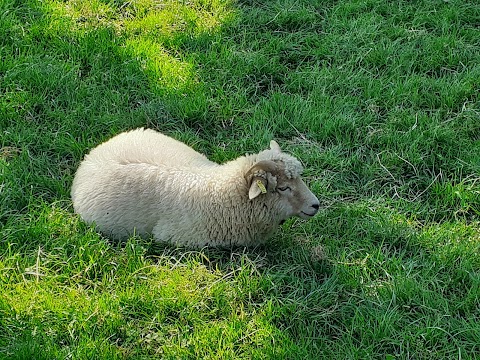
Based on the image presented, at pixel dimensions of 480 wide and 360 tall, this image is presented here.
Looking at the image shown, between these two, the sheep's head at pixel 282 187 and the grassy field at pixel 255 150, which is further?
the sheep's head at pixel 282 187

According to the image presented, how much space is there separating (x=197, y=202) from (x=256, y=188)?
430mm

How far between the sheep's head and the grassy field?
0.26m

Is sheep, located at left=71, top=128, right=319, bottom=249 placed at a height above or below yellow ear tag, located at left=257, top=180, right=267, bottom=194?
below

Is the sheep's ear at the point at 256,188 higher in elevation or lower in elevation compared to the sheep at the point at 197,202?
higher

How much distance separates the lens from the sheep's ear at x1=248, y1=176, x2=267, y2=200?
414cm

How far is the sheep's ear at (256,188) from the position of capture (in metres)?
4.14

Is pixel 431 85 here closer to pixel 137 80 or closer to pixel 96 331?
pixel 137 80

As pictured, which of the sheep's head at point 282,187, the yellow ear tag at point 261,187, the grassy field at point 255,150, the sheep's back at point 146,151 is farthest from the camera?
the sheep's back at point 146,151

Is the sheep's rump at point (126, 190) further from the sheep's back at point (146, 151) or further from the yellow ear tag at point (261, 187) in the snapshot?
the yellow ear tag at point (261, 187)

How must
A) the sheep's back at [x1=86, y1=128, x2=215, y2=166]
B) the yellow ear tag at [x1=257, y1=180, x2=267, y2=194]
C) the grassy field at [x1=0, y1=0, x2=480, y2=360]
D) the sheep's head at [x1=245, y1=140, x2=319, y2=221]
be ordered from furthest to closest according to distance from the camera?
the sheep's back at [x1=86, y1=128, x2=215, y2=166]
the sheep's head at [x1=245, y1=140, x2=319, y2=221]
the yellow ear tag at [x1=257, y1=180, x2=267, y2=194]
the grassy field at [x1=0, y1=0, x2=480, y2=360]

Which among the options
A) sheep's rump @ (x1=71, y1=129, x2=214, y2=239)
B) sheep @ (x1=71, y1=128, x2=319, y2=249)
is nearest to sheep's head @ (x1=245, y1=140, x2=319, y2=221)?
sheep @ (x1=71, y1=128, x2=319, y2=249)

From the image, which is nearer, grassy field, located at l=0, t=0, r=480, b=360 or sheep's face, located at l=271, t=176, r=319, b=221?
grassy field, located at l=0, t=0, r=480, b=360

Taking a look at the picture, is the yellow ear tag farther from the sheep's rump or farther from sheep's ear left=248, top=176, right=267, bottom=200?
the sheep's rump

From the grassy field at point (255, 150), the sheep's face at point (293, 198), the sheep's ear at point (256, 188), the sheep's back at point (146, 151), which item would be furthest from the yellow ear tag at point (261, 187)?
the sheep's back at point (146, 151)
